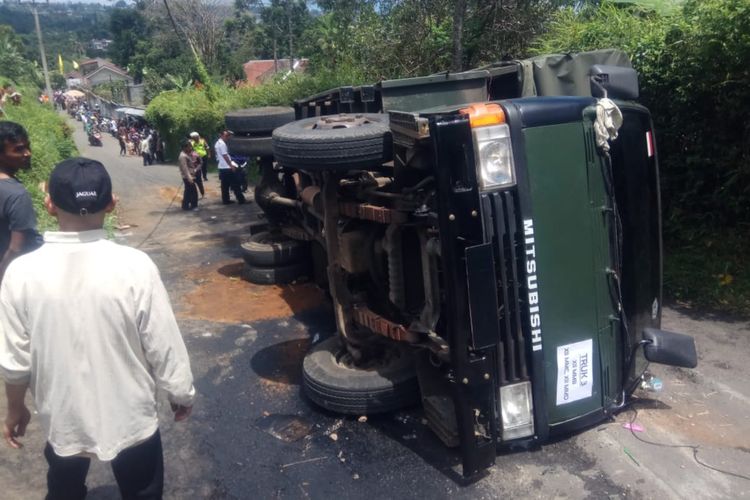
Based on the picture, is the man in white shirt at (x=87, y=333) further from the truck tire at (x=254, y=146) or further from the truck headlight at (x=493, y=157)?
the truck tire at (x=254, y=146)

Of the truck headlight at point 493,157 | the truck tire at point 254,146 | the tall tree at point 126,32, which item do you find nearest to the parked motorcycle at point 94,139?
the truck tire at point 254,146

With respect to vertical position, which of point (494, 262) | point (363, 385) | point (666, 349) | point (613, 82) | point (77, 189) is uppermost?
point (613, 82)

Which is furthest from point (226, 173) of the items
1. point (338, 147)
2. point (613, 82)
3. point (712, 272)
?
point (613, 82)

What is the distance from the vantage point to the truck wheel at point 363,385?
4199 mm

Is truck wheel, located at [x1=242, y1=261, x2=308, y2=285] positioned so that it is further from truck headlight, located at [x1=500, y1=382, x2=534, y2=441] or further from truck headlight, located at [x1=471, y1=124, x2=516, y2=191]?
truck headlight, located at [x1=471, y1=124, x2=516, y2=191]

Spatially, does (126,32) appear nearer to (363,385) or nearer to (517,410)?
(363,385)

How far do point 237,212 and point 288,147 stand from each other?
848 centimetres

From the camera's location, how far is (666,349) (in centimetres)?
398

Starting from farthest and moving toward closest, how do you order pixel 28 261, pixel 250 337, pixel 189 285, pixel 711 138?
pixel 189 285 < pixel 711 138 < pixel 250 337 < pixel 28 261

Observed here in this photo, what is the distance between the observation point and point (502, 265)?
3420 millimetres

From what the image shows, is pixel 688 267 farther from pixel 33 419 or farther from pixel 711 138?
pixel 33 419

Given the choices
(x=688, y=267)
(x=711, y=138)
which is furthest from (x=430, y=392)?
(x=711, y=138)

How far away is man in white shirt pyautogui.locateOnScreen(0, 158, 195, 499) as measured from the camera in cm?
236

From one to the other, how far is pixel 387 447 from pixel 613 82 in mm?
2636
